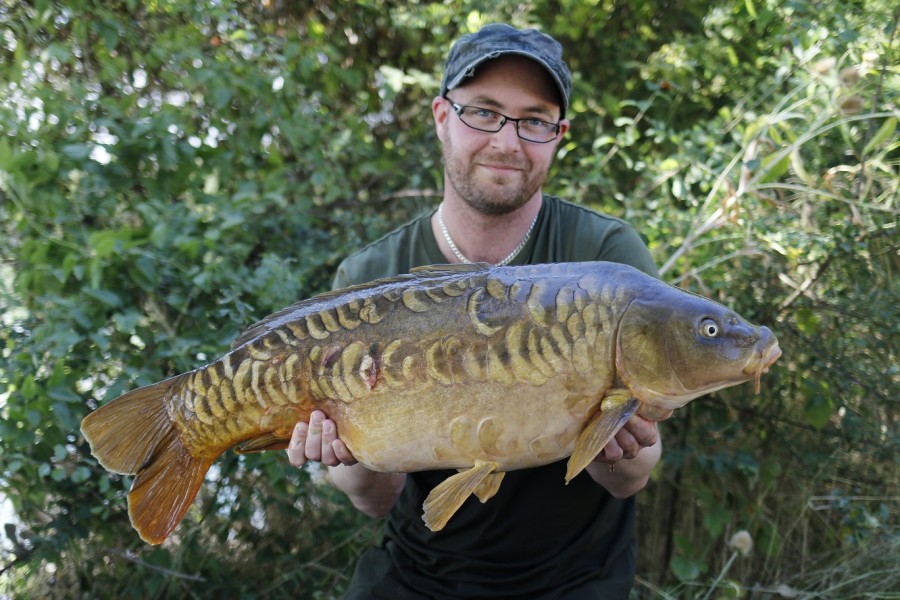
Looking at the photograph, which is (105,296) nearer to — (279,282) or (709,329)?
(279,282)

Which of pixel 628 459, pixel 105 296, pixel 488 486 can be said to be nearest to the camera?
pixel 488 486

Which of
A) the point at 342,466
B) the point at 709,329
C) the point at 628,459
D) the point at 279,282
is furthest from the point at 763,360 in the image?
the point at 279,282

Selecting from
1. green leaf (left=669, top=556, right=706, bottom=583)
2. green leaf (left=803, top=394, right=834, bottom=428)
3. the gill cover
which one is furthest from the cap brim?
green leaf (left=669, top=556, right=706, bottom=583)

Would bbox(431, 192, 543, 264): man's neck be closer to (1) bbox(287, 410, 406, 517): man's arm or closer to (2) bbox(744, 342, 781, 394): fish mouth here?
(1) bbox(287, 410, 406, 517): man's arm

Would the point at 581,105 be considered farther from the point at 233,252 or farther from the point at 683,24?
the point at 233,252

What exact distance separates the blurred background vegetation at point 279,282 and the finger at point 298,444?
32.2 inches

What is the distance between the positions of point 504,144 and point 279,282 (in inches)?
33.0

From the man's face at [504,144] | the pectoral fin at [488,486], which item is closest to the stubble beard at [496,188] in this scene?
the man's face at [504,144]

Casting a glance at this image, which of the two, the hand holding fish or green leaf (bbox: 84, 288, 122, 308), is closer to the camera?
the hand holding fish

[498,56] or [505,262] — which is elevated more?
[498,56]

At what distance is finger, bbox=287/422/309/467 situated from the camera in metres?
1.41

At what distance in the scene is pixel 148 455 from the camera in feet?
4.70

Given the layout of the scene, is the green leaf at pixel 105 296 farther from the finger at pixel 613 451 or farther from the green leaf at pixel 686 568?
the green leaf at pixel 686 568

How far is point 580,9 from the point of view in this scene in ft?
10.7
